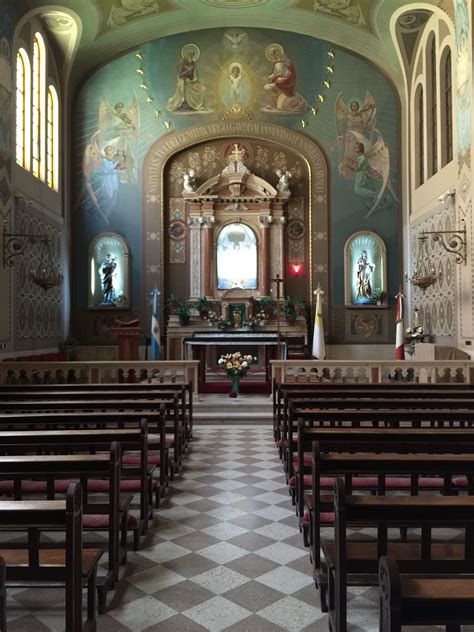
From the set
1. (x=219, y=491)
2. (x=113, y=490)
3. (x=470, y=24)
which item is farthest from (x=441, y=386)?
(x=470, y=24)

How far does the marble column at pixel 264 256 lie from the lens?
61.8 ft

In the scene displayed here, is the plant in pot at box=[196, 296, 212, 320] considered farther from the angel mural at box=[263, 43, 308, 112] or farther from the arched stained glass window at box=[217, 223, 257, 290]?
the angel mural at box=[263, 43, 308, 112]

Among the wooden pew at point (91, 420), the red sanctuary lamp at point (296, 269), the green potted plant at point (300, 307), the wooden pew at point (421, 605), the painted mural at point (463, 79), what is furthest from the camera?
the red sanctuary lamp at point (296, 269)

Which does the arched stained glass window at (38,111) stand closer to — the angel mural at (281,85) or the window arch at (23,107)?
the window arch at (23,107)

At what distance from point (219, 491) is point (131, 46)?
16.2 metres

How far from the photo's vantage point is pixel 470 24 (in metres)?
12.7

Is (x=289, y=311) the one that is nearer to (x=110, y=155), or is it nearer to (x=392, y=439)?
(x=110, y=155)

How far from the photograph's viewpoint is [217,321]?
1816cm

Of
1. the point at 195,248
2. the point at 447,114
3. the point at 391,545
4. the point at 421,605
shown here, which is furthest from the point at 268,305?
the point at 421,605

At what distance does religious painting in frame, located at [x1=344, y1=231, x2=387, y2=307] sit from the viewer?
60.7 feet

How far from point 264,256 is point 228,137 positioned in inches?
158

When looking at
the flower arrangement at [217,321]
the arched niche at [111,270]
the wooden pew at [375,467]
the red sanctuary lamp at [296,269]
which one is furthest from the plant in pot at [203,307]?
the wooden pew at [375,467]

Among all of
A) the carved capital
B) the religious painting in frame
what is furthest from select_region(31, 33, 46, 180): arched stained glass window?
the religious painting in frame

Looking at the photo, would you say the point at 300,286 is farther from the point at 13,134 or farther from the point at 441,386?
the point at 441,386
